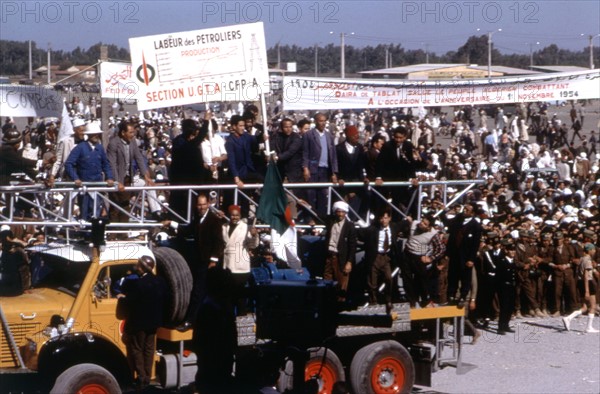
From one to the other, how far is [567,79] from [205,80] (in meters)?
7.44

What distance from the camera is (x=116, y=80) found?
14188 mm

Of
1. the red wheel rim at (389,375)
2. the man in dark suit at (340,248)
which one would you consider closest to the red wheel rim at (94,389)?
the man in dark suit at (340,248)

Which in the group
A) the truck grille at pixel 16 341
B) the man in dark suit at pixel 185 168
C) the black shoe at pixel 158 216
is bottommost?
the truck grille at pixel 16 341

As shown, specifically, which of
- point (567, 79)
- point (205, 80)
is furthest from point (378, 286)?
point (567, 79)

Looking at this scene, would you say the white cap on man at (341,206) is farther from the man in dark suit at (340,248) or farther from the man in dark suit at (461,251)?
the man in dark suit at (461,251)

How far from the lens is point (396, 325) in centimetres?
1196

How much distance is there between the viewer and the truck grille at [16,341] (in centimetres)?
1044

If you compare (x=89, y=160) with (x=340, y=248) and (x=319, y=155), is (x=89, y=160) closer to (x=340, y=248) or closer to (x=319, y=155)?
(x=319, y=155)

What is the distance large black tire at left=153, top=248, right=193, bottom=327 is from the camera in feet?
36.0

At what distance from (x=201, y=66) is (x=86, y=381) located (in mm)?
4150

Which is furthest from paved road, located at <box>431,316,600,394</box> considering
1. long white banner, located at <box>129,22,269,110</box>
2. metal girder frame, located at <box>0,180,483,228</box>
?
long white banner, located at <box>129,22,269,110</box>

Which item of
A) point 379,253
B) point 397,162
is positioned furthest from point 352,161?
point 379,253

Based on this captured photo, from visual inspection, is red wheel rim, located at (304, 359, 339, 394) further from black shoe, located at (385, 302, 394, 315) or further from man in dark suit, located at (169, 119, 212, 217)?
man in dark suit, located at (169, 119, 212, 217)

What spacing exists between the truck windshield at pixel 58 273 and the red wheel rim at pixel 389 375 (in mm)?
3500
